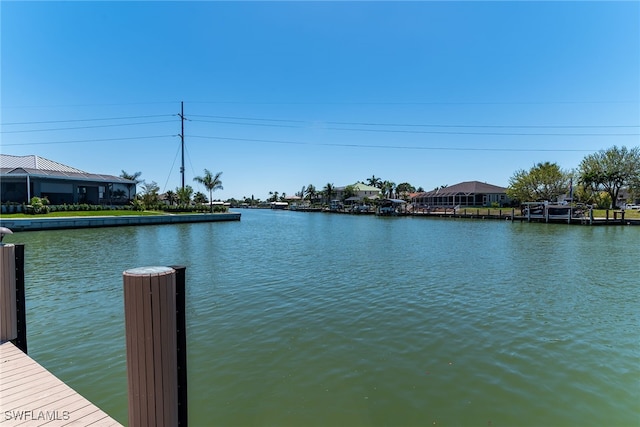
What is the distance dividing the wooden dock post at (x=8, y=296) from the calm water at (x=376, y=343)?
1.11m

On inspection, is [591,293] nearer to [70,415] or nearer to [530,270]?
[530,270]

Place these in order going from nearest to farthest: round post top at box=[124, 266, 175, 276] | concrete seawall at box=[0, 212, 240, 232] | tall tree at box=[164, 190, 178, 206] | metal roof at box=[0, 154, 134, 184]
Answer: round post top at box=[124, 266, 175, 276], concrete seawall at box=[0, 212, 240, 232], metal roof at box=[0, 154, 134, 184], tall tree at box=[164, 190, 178, 206]

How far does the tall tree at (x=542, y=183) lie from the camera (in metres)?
60.2

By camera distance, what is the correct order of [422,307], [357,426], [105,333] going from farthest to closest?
[422,307]
[105,333]
[357,426]

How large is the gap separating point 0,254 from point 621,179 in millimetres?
79963

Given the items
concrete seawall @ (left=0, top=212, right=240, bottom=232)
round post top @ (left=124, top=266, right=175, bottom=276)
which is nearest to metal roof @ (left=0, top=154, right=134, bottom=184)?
concrete seawall @ (left=0, top=212, right=240, bottom=232)

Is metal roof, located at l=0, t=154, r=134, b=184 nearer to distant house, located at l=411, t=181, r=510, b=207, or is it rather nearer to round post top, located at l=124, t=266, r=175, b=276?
round post top, located at l=124, t=266, r=175, b=276

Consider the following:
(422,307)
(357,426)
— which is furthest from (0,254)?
(422,307)

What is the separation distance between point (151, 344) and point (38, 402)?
206 cm

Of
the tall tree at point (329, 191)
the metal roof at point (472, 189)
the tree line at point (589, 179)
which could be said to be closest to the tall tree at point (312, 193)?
the tall tree at point (329, 191)

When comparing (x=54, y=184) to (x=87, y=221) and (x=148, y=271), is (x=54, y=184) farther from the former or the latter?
(x=148, y=271)

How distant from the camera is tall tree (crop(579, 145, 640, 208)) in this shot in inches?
2339

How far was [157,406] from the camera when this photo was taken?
2898mm

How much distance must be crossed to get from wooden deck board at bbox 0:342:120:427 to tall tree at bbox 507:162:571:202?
2800 inches
